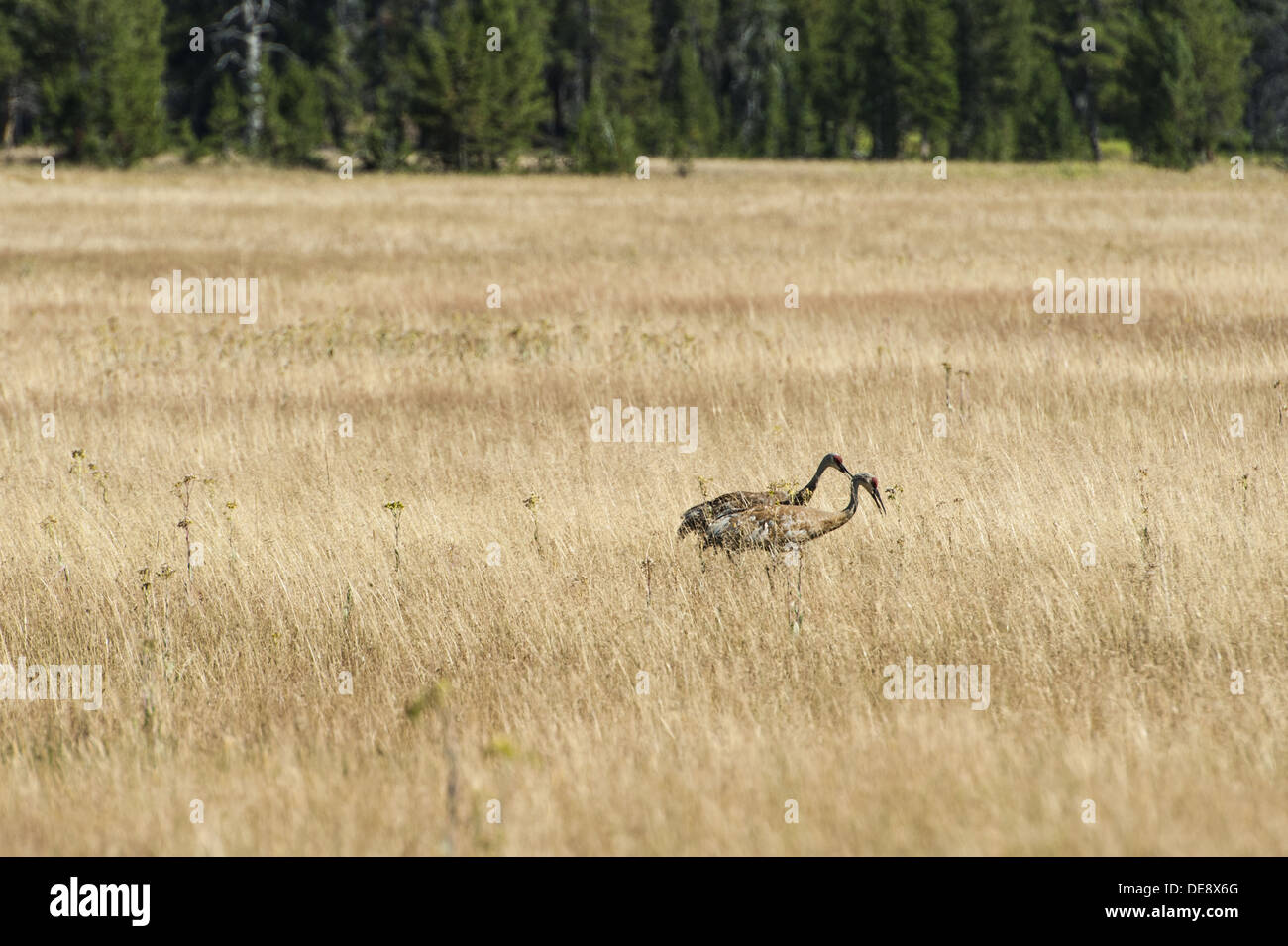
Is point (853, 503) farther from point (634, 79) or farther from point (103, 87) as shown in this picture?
point (634, 79)

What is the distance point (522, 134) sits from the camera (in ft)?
200

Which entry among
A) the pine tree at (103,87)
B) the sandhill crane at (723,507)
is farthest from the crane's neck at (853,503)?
the pine tree at (103,87)

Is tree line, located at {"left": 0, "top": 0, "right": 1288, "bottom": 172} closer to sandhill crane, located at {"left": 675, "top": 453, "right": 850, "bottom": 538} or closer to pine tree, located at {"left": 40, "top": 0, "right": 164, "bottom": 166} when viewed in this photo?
pine tree, located at {"left": 40, "top": 0, "right": 164, "bottom": 166}

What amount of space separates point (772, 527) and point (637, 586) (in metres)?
0.73

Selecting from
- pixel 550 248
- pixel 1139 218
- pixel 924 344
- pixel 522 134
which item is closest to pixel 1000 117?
pixel 522 134

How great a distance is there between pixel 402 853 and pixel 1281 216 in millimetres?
29569

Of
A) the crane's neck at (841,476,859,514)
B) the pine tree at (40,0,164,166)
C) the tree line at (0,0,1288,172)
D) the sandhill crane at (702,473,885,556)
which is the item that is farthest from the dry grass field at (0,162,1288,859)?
the pine tree at (40,0,164,166)

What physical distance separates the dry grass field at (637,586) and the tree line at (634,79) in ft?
130

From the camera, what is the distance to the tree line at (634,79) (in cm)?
5734

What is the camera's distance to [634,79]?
245ft

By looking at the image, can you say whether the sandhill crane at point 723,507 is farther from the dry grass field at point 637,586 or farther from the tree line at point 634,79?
the tree line at point 634,79

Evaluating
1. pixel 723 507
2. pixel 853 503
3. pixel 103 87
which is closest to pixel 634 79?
pixel 103 87

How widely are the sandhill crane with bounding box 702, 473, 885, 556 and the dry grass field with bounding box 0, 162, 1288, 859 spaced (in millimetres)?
189

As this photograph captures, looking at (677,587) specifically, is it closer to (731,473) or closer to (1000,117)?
(731,473)
